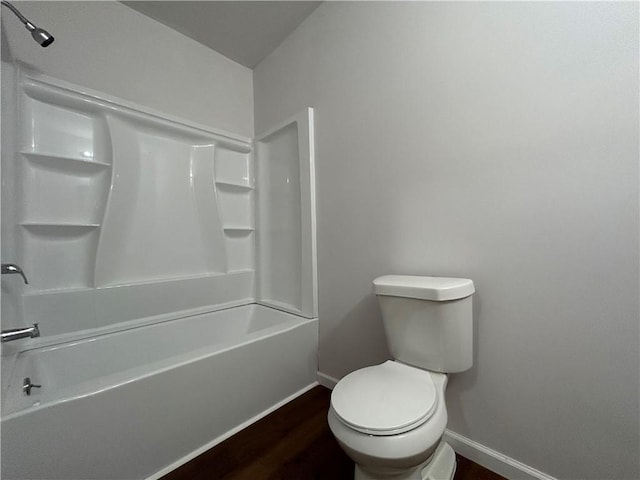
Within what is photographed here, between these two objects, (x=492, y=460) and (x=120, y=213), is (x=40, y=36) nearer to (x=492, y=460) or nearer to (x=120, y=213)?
(x=120, y=213)

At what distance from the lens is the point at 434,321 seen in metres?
0.97

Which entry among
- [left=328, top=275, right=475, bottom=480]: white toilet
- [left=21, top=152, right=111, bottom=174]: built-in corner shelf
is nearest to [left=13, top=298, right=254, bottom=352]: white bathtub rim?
[left=21, top=152, right=111, bottom=174]: built-in corner shelf

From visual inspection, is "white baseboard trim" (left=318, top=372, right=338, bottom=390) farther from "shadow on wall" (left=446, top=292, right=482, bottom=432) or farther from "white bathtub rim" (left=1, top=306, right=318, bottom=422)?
"shadow on wall" (left=446, top=292, right=482, bottom=432)

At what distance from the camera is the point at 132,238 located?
5.14 feet

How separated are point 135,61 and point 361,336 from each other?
7.39ft

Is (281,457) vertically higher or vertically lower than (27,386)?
lower

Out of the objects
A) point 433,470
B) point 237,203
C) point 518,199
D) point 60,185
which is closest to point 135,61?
point 60,185

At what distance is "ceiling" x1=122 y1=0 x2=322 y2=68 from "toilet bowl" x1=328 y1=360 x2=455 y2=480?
2.19 meters

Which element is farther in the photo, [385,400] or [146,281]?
[146,281]

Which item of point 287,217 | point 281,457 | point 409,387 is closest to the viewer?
point 409,387

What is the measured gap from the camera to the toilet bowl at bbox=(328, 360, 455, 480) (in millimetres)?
706

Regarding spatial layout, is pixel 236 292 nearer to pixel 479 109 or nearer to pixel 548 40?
pixel 479 109

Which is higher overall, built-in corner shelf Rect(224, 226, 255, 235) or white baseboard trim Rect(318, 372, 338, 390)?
built-in corner shelf Rect(224, 226, 255, 235)

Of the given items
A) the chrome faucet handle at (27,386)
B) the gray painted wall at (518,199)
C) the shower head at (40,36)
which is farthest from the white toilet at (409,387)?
the shower head at (40,36)
